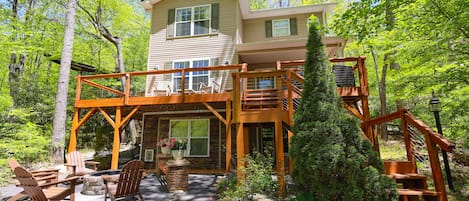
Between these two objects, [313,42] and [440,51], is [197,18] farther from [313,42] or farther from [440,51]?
[440,51]

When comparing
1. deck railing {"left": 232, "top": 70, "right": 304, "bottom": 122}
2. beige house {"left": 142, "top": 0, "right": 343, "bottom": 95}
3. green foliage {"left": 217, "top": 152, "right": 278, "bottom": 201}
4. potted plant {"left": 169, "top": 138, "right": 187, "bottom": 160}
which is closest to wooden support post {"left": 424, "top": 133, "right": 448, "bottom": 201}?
deck railing {"left": 232, "top": 70, "right": 304, "bottom": 122}

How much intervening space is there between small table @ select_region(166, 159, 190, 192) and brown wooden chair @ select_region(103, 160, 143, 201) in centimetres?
127

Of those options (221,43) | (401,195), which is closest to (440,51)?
(401,195)

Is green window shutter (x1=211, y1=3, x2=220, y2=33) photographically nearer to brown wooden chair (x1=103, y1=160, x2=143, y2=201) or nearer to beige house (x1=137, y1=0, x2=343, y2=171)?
Answer: beige house (x1=137, y1=0, x2=343, y2=171)

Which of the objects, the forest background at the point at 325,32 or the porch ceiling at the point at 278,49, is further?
the porch ceiling at the point at 278,49

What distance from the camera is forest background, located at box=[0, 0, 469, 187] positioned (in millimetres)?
6059

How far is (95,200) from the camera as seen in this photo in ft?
Answer: 17.1

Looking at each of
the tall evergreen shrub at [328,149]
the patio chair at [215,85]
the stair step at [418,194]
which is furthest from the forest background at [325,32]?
the patio chair at [215,85]

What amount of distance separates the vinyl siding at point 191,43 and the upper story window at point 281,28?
2.15m

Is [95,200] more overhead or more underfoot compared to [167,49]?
more underfoot

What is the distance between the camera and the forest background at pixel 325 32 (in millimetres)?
6059

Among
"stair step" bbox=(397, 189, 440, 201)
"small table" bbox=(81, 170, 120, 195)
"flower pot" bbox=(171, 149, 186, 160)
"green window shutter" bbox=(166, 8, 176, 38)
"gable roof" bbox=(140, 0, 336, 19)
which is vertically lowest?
"small table" bbox=(81, 170, 120, 195)

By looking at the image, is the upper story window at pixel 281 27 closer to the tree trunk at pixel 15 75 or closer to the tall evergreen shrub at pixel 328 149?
the tall evergreen shrub at pixel 328 149

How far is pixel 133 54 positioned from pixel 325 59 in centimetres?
1944
